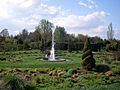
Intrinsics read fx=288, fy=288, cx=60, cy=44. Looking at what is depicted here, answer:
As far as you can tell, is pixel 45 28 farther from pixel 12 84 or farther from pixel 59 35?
pixel 12 84

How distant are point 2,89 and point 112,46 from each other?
58.6m

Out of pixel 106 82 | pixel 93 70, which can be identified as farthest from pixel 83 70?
pixel 106 82

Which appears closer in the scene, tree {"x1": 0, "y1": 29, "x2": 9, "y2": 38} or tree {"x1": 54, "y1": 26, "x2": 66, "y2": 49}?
tree {"x1": 54, "y1": 26, "x2": 66, "y2": 49}

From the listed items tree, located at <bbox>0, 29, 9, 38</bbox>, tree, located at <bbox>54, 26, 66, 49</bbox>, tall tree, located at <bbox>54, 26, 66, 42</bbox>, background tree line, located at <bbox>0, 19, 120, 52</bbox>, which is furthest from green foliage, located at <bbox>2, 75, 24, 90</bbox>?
tree, located at <bbox>0, 29, 9, 38</bbox>

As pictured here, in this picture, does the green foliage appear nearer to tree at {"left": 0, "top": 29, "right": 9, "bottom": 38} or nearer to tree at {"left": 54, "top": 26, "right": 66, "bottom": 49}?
tree at {"left": 54, "top": 26, "right": 66, "bottom": 49}

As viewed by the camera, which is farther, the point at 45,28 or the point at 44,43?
the point at 45,28

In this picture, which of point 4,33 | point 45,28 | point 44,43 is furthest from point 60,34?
point 44,43

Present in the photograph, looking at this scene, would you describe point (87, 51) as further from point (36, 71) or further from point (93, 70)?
point (36, 71)

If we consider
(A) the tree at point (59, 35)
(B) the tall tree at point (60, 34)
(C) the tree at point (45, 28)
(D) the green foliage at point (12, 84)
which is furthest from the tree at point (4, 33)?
(D) the green foliage at point (12, 84)

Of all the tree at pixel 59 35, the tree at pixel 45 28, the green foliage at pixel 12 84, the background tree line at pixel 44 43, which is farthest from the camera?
the tree at pixel 45 28

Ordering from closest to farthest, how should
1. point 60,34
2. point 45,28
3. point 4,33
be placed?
point 45,28, point 4,33, point 60,34

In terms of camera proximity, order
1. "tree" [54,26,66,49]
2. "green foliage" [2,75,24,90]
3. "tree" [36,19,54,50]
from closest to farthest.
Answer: "green foliage" [2,75,24,90] → "tree" [54,26,66,49] → "tree" [36,19,54,50]

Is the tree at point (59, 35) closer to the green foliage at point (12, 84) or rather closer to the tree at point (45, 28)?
the tree at point (45, 28)

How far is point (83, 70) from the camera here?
27953mm
